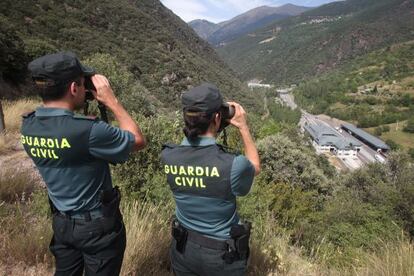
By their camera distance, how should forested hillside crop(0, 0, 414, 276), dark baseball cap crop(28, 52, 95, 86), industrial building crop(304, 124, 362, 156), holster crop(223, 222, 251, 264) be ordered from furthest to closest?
1. industrial building crop(304, 124, 362, 156)
2. forested hillside crop(0, 0, 414, 276)
3. holster crop(223, 222, 251, 264)
4. dark baseball cap crop(28, 52, 95, 86)

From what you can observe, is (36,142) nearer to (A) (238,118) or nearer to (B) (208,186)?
(B) (208,186)

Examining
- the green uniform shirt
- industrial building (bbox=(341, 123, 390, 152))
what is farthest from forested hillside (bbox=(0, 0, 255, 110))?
industrial building (bbox=(341, 123, 390, 152))

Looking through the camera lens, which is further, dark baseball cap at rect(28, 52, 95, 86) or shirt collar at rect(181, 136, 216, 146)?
shirt collar at rect(181, 136, 216, 146)

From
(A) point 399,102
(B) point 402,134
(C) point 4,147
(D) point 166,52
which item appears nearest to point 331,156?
(B) point 402,134

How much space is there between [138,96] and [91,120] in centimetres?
1721

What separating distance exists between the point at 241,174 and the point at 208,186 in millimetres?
231

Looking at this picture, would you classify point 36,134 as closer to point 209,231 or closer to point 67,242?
point 67,242

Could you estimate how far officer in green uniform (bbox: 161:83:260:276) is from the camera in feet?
8.04

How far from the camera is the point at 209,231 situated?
2.59 metres

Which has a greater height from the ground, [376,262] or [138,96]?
[376,262]

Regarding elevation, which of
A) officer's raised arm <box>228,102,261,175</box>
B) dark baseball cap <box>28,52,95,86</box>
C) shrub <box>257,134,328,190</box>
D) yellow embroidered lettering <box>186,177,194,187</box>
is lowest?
shrub <box>257,134,328,190</box>

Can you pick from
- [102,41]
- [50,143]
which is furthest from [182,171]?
[102,41]

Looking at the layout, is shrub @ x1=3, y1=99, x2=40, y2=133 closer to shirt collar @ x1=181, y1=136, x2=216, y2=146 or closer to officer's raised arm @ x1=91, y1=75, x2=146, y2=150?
officer's raised arm @ x1=91, y1=75, x2=146, y2=150

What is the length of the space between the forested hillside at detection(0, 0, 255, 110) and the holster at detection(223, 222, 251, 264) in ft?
67.8
